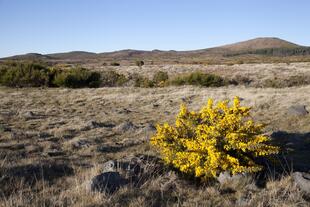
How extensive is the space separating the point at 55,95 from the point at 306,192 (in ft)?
62.5

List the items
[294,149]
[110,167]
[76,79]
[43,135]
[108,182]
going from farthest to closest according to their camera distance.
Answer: [76,79] < [43,135] < [294,149] < [110,167] < [108,182]

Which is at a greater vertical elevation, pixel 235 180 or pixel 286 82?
Answer: pixel 235 180

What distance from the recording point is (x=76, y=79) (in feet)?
98.5

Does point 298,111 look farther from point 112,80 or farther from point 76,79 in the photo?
point 112,80

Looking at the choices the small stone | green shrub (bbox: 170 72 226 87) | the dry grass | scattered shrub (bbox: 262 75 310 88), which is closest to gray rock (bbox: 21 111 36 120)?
the dry grass

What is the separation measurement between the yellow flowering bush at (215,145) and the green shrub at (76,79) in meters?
23.3

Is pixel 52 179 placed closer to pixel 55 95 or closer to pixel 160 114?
pixel 160 114

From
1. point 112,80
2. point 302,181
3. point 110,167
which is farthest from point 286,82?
point 110,167

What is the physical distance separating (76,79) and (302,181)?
85.8 ft

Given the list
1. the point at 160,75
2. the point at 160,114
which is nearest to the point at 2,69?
the point at 160,75

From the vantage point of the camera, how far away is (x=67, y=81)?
1148 inches

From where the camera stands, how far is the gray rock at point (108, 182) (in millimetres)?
4844

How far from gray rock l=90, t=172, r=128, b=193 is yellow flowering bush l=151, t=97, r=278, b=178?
1.17 metres

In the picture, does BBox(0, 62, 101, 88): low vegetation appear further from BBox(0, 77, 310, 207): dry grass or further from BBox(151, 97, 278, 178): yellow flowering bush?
BBox(151, 97, 278, 178): yellow flowering bush
